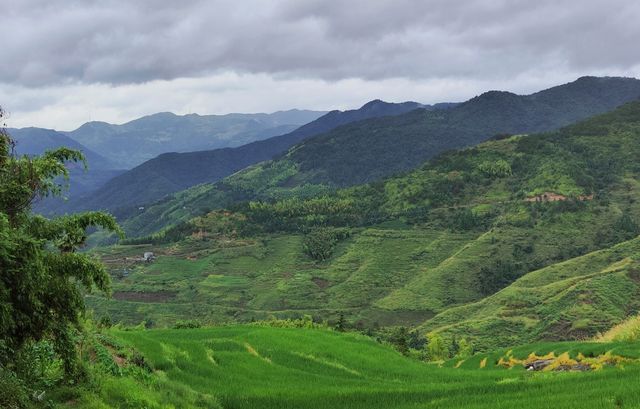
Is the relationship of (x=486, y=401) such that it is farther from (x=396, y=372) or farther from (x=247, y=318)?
(x=247, y=318)

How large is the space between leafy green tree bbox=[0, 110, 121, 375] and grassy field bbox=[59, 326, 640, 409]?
7.68 feet

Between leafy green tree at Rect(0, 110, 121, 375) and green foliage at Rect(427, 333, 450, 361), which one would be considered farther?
green foliage at Rect(427, 333, 450, 361)

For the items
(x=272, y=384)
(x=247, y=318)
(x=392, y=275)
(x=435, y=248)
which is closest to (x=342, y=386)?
(x=272, y=384)

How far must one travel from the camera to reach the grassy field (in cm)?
1609

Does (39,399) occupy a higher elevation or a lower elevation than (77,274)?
lower

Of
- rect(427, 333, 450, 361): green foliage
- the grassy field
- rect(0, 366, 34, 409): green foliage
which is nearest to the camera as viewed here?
rect(0, 366, 34, 409): green foliage

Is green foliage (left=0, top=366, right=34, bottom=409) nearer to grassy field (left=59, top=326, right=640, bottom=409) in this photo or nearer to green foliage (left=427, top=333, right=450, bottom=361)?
grassy field (left=59, top=326, right=640, bottom=409)

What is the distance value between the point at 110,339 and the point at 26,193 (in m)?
11.1

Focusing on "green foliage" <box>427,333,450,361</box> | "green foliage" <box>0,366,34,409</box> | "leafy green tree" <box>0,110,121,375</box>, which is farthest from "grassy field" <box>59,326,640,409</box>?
"green foliage" <box>427,333,450,361</box>

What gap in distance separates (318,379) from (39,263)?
15.5 m

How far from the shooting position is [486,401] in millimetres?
16922

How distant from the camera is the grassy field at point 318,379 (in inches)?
634

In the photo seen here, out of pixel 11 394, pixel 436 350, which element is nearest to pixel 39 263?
pixel 11 394

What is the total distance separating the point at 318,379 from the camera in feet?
82.8
